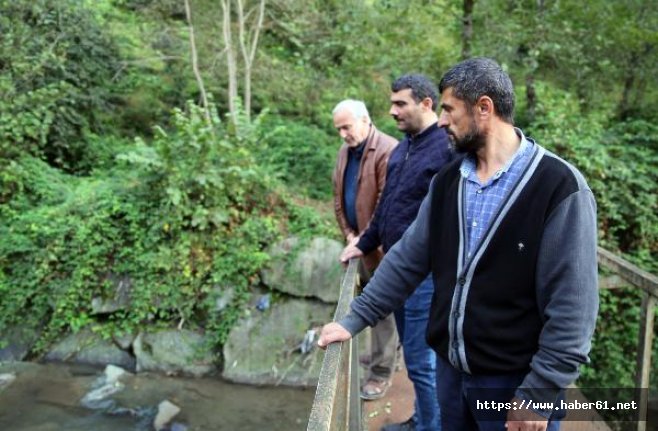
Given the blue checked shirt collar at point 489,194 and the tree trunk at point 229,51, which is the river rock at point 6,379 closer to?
the tree trunk at point 229,51

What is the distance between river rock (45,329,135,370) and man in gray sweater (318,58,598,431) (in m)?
5.34

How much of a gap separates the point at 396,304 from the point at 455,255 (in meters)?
0.41

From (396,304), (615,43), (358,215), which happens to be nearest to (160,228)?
(358,215)

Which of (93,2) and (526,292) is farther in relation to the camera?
(93,2)

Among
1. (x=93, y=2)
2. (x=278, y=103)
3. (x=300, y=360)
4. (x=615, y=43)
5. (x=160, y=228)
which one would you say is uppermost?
(x=93, y=2)

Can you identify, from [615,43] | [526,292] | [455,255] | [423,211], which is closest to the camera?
[526,292]

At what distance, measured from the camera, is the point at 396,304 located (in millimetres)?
2053

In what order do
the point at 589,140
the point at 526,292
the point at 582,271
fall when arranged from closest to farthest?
the point at 582,271, the point at 526,292, the point at 589,140

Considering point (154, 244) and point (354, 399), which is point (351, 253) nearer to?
point (354, 399)

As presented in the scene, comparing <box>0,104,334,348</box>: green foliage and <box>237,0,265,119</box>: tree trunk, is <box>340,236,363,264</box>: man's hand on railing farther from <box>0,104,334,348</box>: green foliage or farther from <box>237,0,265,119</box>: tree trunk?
<box>237,0,265,119</box>: tree trunk

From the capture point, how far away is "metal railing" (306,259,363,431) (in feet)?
4.55

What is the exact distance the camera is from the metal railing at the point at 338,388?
139cm

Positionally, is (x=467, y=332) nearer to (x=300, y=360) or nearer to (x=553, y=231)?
(x=553, y=231)

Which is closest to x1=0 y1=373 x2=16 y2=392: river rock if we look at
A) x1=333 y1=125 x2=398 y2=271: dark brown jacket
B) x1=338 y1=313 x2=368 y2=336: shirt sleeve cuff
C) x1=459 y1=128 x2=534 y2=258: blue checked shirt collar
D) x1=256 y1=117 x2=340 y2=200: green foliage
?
x1=256 y1=117 x2=340 y2=200: green foliage
